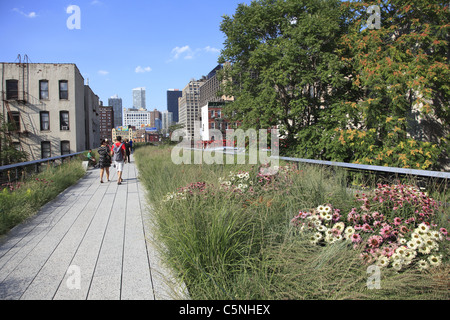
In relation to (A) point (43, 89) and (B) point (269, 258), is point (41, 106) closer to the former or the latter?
(A) point (43, 89)

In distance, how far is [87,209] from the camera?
22.7 ft

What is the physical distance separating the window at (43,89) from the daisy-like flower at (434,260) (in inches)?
1445

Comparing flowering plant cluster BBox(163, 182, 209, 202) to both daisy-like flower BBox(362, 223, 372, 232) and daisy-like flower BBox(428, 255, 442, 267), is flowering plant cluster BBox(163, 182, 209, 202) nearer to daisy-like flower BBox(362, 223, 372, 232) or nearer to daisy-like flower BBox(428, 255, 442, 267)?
daisy-like flower BBox(362, 223, 372, 232)

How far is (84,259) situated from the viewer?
3.80 metres

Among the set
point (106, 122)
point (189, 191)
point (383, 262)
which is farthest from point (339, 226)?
point (106, 122)

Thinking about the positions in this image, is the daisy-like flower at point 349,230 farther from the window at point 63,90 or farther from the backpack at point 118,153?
the window at point 63,90

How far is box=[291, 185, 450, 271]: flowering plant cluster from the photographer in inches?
104

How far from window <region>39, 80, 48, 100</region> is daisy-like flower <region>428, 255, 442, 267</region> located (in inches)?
1445

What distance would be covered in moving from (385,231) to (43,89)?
121 feet

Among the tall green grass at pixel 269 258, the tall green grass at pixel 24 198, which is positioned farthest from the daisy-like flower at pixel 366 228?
the tall green grass at pixel 24 198

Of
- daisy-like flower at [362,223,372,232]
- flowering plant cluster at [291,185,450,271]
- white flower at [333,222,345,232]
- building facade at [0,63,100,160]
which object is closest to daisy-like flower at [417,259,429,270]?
flowering plant cluster at [291,185,450,271]
